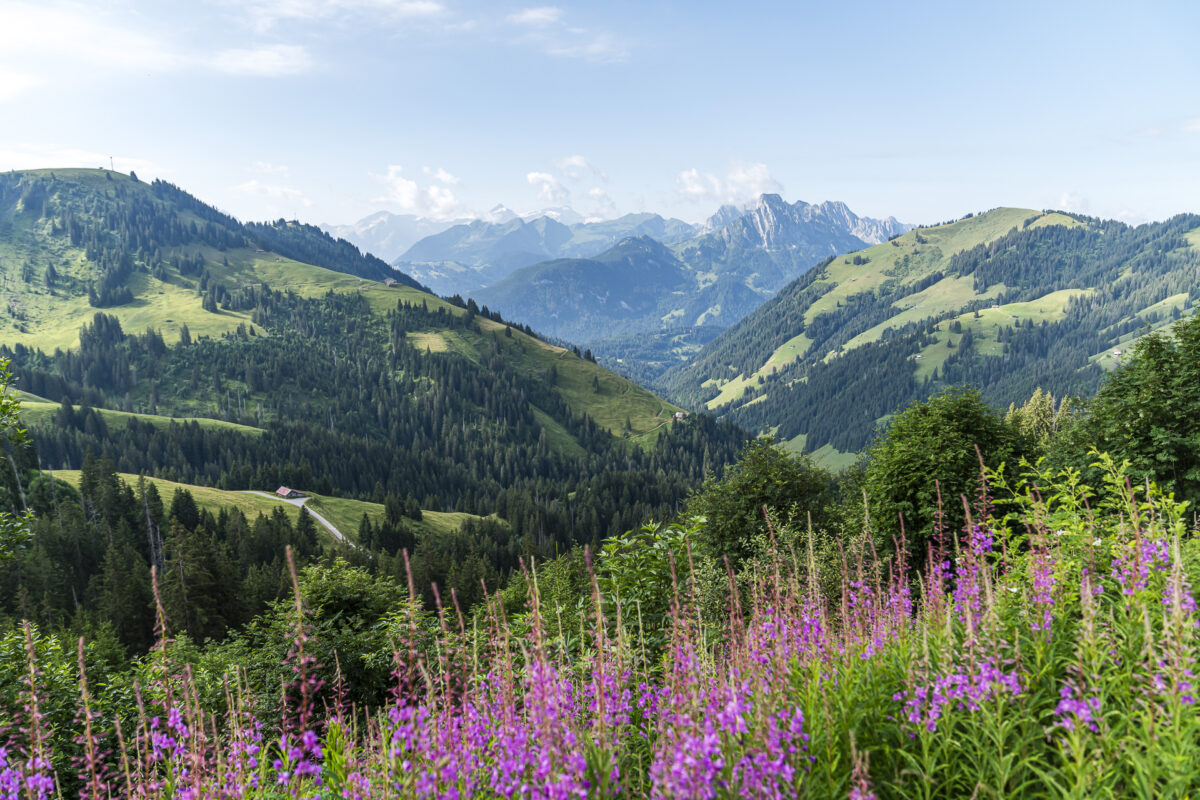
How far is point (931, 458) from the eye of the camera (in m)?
32.6

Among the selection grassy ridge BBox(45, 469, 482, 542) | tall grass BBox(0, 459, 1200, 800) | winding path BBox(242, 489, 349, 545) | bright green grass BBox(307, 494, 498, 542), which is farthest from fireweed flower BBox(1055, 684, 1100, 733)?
grassy ridge BBox(45, 469, 482, 542)

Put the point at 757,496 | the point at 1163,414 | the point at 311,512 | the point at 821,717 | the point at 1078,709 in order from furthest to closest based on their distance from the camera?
the point at 311,512, the point at 757,496, the point at 1163,414, the point at 821,717, the point at 1078,709

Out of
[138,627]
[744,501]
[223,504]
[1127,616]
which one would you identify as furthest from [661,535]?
[223,504]

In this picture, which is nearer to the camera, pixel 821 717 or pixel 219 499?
pixel 821 717

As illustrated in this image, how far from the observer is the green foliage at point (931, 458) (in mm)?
31984

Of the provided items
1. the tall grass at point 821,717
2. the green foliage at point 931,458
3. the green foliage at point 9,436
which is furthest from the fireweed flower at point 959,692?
the green foliage at point 9,436

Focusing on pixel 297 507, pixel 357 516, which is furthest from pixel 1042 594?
pixel 357 516

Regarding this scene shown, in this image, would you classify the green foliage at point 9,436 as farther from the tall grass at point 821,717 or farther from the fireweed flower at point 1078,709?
the fireweed flower at point 1078,709

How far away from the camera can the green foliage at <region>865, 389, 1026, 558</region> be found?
105 feet

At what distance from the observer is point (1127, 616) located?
6.66m

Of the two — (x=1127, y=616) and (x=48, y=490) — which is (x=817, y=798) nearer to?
(x=1127, y=616)

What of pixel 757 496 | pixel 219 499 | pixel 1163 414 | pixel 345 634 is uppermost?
pixel 1163 414

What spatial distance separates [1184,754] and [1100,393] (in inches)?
1843

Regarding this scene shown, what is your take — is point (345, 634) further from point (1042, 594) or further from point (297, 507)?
point (297, 507)
